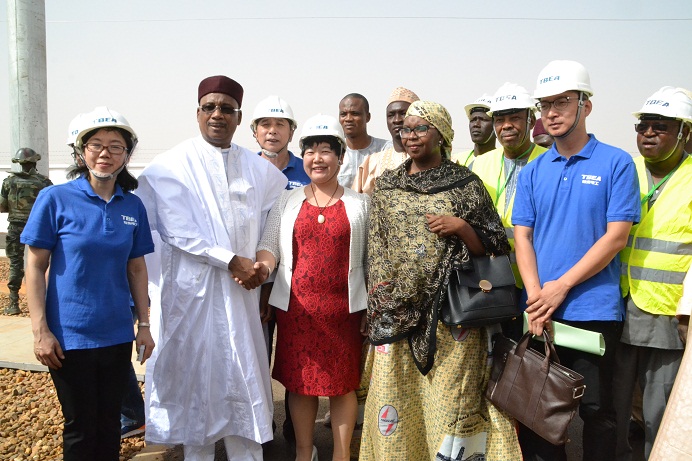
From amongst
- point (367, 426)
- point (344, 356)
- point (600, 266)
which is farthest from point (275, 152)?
point (600, 266)

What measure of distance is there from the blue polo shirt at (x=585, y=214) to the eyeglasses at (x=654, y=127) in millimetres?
387

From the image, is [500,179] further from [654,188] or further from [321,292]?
[321,292]

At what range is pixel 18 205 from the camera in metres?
7.96

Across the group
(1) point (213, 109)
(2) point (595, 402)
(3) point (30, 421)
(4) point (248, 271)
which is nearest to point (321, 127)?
(1) point (213, 109)

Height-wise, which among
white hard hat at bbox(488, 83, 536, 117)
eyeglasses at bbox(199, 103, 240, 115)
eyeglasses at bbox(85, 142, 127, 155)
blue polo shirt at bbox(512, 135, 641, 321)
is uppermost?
white hard hat at bbox(488, 83, 536, 117)

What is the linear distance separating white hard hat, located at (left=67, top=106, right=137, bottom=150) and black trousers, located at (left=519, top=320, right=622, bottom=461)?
8.27 ft

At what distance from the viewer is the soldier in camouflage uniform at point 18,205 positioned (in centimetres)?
780

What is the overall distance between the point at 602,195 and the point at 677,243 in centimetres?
53

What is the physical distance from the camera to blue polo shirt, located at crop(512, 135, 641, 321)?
2738 mm

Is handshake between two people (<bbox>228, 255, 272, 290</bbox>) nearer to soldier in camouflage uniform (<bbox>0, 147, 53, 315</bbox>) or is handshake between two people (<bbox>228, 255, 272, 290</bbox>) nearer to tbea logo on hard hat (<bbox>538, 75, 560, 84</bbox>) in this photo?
tbea logo on hard hat (<bbox>538, 75, 560, 84</bbox>)

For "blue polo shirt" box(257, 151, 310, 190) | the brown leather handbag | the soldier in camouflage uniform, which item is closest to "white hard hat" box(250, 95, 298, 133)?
"blue polo shirt" box(257, 151, 310, 190)

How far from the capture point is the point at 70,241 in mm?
2600

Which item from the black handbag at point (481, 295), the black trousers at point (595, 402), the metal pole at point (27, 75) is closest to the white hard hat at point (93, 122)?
the black handbag at point (481, 295)

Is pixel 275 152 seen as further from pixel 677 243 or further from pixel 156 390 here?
pixel 677 243
